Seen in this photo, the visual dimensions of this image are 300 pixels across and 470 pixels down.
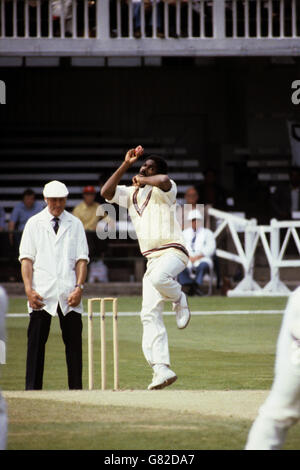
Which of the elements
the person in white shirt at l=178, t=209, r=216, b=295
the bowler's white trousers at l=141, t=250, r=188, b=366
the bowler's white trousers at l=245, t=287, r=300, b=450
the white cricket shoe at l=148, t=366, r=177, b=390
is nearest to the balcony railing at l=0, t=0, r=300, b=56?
the person in white shirt at l=178, t=209, r=216, b=295

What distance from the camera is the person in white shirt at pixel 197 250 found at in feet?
65.9

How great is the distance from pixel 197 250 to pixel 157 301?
10.6m

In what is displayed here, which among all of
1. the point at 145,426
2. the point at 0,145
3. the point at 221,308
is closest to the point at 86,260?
the point at 145,426

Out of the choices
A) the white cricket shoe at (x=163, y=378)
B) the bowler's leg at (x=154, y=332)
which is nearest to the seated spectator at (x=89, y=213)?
the bowler's leg at (x=154, y=332)

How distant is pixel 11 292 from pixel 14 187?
707 centimetres

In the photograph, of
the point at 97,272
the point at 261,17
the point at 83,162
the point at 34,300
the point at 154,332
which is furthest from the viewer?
the point at 83,162

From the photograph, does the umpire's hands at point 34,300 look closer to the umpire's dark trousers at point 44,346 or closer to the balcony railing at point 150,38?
the umpire's dark trousers at point 44,346

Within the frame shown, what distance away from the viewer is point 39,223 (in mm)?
10188

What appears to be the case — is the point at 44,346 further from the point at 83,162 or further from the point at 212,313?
the point at 83,162

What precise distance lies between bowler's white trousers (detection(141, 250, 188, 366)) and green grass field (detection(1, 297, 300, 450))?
1.31ft

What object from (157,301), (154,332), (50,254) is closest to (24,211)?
(50,254)

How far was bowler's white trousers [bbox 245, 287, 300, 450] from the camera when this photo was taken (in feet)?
17.1

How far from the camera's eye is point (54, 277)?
10.1 meters
